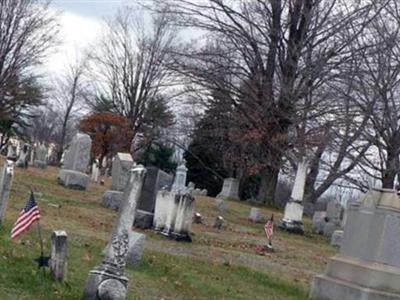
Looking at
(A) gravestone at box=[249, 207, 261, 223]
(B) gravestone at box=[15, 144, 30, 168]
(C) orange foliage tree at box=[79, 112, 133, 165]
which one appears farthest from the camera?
(C) orange foliage tree at box=[79, 112, 133, 165]

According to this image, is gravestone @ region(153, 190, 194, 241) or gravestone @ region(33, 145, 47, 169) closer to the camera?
gravestone @ region(153, 190, 194, 241)

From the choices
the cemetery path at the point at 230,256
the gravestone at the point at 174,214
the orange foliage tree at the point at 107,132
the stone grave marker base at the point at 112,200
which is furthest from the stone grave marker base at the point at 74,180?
the orange foliage tree at the point at 107,132

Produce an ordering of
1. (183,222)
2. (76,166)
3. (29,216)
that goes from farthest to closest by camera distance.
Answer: (76,166) → (183,222) → (29,216)

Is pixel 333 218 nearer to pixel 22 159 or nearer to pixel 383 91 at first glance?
pixel 383 91

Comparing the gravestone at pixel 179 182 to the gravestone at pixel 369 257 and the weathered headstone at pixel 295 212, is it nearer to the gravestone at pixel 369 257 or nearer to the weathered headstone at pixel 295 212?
the gravestone at pixel 369 257

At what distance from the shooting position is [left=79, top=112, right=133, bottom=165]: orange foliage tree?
51406 millimetres

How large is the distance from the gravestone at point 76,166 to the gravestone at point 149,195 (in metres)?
6.26

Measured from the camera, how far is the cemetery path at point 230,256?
12508mm

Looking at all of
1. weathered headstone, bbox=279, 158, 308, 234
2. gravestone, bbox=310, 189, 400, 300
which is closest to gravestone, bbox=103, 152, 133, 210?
weathered headstone, bbox=279, 158, 308, 234

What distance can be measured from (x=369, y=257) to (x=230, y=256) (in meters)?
3.57

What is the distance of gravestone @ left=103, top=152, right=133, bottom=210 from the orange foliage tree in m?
31.6

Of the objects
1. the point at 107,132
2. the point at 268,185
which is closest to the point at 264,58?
the point at 268,185

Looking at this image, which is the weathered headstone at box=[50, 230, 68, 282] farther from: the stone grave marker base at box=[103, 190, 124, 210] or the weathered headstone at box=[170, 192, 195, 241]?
the stone grave marker base at box=[103, 190, 124, 210]

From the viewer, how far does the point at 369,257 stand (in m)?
10.1
